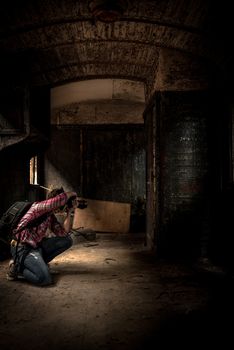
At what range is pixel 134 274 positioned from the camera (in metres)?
5.21

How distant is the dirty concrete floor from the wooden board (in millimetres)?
4396

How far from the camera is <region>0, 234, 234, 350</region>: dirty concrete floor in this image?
2.99 metres

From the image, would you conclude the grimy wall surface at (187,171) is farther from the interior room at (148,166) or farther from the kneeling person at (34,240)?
the kneeling person at (34,240)

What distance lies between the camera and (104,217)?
34.3ft

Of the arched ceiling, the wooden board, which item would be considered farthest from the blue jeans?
the wooden board

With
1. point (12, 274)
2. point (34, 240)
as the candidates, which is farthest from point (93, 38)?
point (12, 274)

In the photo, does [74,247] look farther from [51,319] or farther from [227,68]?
[227,68]

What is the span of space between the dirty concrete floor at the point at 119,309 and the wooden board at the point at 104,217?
173 inches

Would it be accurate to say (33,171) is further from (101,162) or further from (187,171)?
(187,171)

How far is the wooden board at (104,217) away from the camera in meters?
10.3

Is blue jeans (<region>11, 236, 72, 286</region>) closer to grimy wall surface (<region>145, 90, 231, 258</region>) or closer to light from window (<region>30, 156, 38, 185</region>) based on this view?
grimy wall surface (<region>145, 90, 231, 258</region>)

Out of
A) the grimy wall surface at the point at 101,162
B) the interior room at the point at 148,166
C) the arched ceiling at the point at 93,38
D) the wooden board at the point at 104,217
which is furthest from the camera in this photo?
the grimy wall surface at the point at 101,162

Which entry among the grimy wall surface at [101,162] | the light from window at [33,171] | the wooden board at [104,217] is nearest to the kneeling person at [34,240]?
the wooden board at [104,217]

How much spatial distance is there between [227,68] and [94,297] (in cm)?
408
